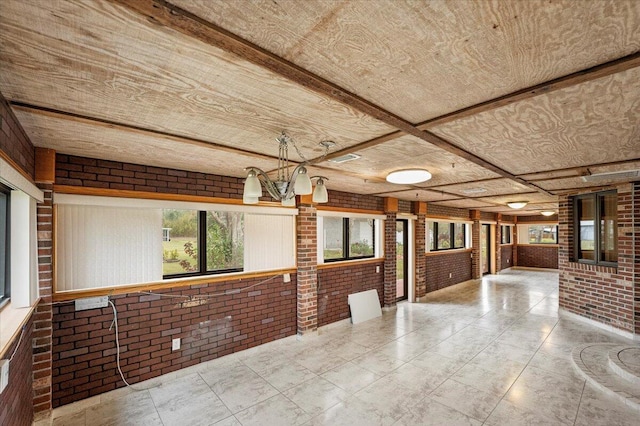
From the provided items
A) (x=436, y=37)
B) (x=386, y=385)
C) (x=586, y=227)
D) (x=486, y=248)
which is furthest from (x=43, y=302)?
Result: (x=486, y=248)

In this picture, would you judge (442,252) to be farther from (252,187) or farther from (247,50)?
(247,50)

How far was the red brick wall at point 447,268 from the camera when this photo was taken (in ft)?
25.3

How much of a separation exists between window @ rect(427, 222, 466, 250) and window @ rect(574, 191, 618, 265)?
9.87 ft

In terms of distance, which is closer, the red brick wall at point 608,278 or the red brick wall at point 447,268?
the red brick wall at point 608,278

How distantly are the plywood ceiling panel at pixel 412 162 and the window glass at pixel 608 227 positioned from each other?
309 cm

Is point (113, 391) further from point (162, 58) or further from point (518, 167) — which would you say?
point (518, 167)

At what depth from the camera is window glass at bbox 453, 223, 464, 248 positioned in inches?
351

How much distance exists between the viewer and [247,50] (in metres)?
1.17

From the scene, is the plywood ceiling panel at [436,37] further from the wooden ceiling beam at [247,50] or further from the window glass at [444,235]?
the window glass at [444,235]

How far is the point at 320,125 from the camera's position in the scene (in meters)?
1.98

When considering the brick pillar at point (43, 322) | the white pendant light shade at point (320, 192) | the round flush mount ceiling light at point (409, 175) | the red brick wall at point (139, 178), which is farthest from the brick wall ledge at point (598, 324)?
the brick pillar at point (43, 322)

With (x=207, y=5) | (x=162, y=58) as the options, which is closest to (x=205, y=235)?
(x=162, y=58)

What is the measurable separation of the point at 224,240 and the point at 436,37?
3.48 meters

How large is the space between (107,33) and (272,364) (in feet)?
12.1
